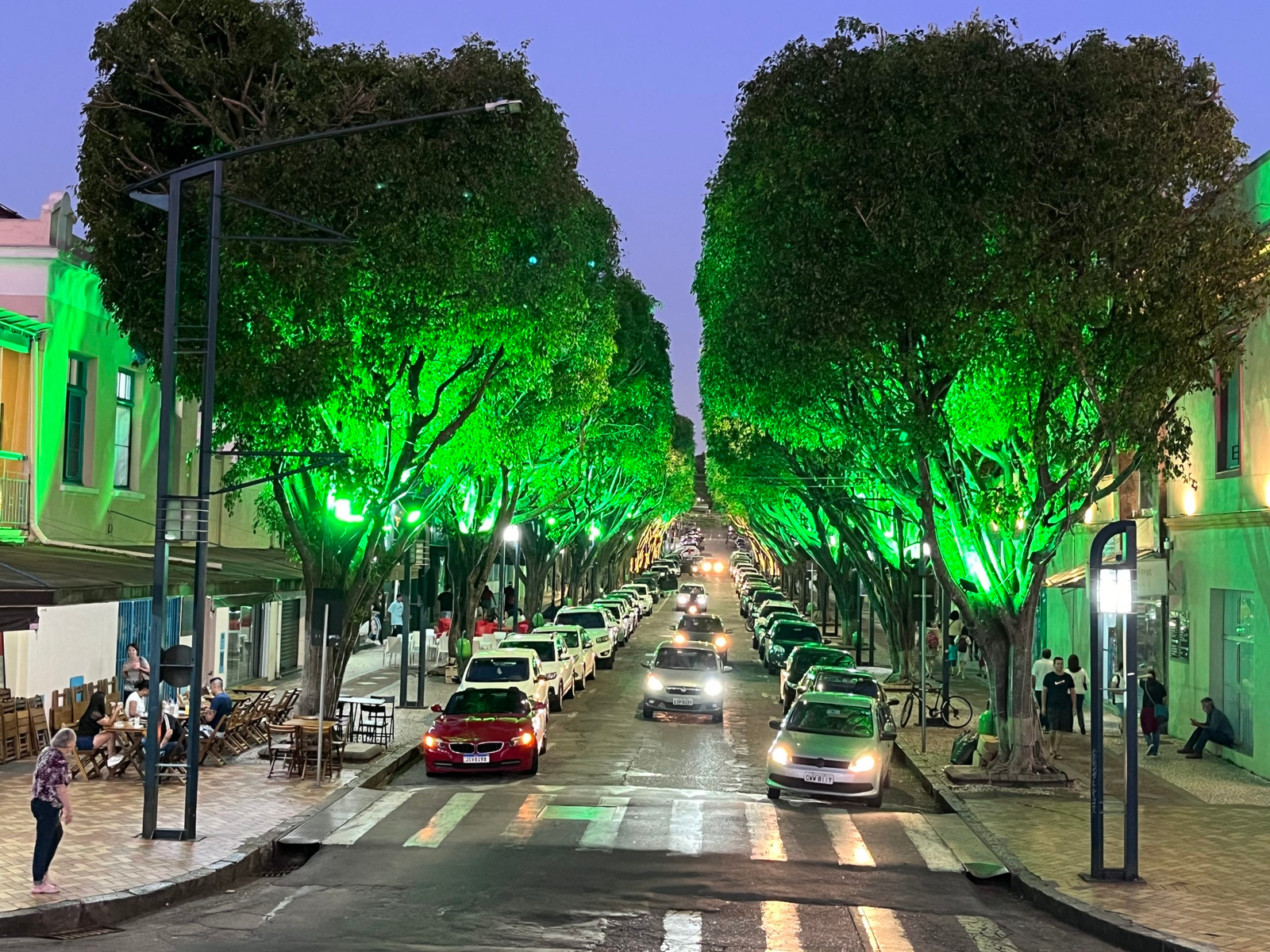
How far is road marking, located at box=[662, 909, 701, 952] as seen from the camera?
11.9m

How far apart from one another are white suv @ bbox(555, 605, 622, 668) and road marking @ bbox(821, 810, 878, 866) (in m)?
24.8

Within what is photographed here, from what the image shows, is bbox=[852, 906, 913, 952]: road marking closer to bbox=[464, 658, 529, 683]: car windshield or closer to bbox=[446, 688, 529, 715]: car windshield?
bbox=[446, 688, 529, 715]: car windshield

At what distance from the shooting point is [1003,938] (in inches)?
511

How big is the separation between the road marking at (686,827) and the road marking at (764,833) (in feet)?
2.09

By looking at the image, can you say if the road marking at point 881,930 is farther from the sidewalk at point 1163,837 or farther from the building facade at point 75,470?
the building facade at point 75,470

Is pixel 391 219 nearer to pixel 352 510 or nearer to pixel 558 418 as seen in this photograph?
pixel 352 510

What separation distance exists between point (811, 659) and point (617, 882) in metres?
20.5

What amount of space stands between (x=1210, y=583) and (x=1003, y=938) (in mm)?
14566

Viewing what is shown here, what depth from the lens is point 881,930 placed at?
12836 mm

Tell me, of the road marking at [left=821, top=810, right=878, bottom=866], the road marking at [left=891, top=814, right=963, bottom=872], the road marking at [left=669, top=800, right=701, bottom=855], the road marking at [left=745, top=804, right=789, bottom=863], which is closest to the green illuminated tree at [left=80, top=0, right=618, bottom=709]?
the road marking at [left=669, top=800, right=701, bottom=855]

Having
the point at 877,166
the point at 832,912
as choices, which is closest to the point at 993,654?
the point at 877,166

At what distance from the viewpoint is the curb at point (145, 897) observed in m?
12.1

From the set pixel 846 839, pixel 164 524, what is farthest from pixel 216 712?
pixel 846 839

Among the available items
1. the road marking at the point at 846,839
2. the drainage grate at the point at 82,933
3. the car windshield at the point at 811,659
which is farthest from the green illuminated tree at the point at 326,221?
the car windshield at the point at 811,659
